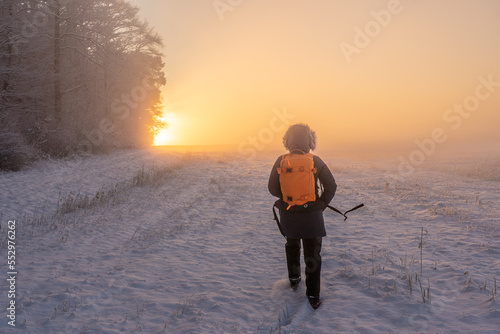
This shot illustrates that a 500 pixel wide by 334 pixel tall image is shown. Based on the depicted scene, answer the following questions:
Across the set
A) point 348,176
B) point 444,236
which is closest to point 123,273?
point 444,236

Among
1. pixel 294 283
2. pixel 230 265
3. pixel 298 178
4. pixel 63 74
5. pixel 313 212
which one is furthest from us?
pixel 63 74

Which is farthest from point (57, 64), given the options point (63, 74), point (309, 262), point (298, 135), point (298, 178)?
point (309, 262)

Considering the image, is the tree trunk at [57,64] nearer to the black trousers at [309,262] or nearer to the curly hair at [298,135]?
the curly hair at [298,135]

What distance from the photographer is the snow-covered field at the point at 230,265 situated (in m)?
3.45

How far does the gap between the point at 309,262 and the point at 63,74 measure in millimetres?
21066

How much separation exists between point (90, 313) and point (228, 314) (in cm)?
164

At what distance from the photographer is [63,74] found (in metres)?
19.0

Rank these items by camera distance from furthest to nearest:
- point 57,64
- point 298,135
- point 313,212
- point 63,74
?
point 63,74 < point 57,64 < point 298,135 < point 313,212

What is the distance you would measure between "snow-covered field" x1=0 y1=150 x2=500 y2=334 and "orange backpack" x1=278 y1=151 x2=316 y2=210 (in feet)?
4.57

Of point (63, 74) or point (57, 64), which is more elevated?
point (57, 64)

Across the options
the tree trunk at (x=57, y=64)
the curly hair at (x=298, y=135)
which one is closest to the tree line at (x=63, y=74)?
the tree trunk at (x=57, y=64)

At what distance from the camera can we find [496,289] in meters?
3.99

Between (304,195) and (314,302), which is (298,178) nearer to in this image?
(304,195)

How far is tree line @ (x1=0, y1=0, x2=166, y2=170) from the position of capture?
13812 millimetres
